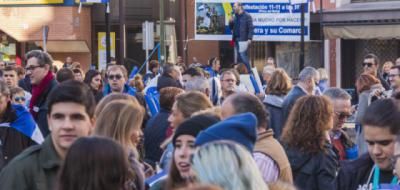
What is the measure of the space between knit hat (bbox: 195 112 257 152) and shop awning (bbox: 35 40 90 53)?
94.5 feet

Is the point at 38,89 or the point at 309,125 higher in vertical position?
the point at 38,89

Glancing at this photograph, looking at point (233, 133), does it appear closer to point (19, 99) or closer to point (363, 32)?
point (19, 99)

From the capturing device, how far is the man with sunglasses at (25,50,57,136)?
918cm

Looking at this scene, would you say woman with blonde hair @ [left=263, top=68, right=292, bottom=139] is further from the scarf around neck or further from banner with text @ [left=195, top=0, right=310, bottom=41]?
banner with text @ [left=195, top=0, right=310, bottom=41]

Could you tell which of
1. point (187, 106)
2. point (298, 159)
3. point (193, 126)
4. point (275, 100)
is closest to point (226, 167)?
point (193, 126)

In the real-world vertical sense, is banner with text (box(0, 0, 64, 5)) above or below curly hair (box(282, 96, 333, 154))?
above

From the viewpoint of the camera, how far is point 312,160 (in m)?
6.90

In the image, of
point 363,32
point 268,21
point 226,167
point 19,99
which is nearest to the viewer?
point 226,167

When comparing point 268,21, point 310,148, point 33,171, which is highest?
point 268,21

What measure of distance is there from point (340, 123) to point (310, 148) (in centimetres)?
159

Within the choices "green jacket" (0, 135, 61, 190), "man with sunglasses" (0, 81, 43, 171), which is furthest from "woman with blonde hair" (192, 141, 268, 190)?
"man with sunglasses" (0, 81, 43, 171)

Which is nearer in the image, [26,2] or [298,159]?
[298,159]

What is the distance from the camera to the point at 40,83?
943cm

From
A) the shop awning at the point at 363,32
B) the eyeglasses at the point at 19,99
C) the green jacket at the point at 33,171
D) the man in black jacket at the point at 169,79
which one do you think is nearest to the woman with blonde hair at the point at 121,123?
the green jacket at the point at 33,171
